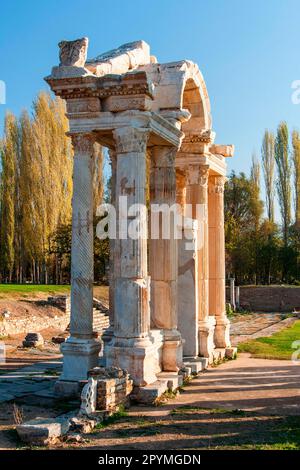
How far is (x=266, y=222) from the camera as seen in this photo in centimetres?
4650

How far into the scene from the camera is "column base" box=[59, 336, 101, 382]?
10305 millimetres

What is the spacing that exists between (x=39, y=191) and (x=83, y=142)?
86.4ft

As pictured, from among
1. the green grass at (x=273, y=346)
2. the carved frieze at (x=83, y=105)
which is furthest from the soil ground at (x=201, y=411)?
the carved frieze at (x=83, y=105)

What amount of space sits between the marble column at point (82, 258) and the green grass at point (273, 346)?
22.6 ft

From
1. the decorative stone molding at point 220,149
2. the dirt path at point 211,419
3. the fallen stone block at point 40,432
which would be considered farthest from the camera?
the decorative stone molding at point 220,149

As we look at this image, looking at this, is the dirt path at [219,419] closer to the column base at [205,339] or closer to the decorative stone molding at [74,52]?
the column base at [205,339]

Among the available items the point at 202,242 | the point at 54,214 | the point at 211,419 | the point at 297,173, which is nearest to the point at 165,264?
the point at 202,242

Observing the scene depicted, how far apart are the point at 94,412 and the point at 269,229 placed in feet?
127

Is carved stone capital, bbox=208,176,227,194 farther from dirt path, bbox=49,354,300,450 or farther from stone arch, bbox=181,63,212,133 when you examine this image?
dirt path, bbox=49,354,300,450

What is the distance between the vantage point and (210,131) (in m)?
13.7

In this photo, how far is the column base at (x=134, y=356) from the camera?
9.91 metres

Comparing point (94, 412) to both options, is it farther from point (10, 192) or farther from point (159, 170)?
point (10, 192)

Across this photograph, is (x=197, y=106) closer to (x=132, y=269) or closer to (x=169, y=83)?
(x=169, y=83)
